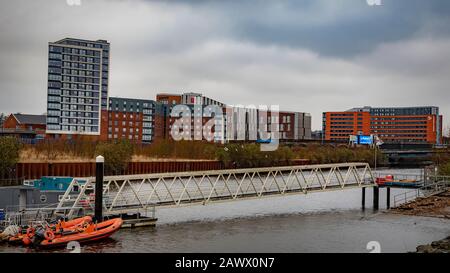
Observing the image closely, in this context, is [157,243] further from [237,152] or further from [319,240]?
[237,152]

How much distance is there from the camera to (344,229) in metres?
32.3

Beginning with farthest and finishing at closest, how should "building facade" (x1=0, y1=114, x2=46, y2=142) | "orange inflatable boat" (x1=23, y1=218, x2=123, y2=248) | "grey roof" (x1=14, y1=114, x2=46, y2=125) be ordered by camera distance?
"grey roof" (x1=14, y1=114, x2=46, y2=125)
"building facade" (x1=0, y1=114, x2=46, y2=142)
"orange inflatable boat" (x1=23, y1=218, x2=123, y2=248)

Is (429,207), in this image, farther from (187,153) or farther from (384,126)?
(384,126)

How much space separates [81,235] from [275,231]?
11104 mm

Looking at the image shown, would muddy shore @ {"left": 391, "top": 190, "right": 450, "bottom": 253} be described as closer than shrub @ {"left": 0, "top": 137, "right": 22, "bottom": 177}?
Yes

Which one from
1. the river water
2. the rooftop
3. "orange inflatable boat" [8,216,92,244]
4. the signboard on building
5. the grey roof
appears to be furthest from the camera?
the signboard on building

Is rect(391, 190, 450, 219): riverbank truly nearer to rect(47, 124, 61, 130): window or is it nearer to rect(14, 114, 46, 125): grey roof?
rect(47, 124, 61, 130): window

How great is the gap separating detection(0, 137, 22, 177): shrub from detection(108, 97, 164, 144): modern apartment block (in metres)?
57.0

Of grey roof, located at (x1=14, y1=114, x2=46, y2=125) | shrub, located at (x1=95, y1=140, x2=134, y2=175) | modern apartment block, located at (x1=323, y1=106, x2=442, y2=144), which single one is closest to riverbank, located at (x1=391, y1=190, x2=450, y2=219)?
shrub, located at (x1=95, y1=140, x2=134, y2=175)

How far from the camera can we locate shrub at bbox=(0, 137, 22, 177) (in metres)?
54.6

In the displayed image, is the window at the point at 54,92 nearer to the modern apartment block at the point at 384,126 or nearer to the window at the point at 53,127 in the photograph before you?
the window at the point at 53,127

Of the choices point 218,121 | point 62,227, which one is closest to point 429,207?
point 62,227

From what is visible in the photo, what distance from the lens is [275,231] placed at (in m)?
31.2
